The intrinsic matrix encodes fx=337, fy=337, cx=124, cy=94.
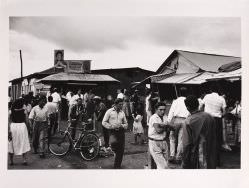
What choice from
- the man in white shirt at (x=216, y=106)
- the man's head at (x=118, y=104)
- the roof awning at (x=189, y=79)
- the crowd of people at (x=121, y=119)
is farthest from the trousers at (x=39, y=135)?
the man in white shirt at (x=216, y=106)

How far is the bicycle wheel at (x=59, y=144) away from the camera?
4.41 m

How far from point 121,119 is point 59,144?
0.90m

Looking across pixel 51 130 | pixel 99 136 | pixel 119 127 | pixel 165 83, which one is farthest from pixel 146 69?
pixel 51 130

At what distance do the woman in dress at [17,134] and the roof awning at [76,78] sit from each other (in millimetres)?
461

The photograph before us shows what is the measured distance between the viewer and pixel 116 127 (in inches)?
167

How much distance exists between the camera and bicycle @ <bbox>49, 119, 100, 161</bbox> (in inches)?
174

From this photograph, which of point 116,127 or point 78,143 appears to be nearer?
point 116,127

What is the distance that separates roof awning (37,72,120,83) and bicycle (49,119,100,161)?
590 mm

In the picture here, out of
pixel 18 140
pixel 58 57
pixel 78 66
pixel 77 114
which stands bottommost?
pixel 18 140

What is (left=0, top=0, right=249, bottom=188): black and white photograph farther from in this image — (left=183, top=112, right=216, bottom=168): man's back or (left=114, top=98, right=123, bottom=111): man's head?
(left=183, top=112, right=216, bottom=168): man's back

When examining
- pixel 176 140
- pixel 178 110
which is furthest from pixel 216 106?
pixel 176 140

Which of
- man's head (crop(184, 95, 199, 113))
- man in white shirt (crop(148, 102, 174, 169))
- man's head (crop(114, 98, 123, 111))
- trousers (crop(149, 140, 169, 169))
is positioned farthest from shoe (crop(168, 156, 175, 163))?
man's head (crop(184, 95, 199, 113))

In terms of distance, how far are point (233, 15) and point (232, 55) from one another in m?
0.52

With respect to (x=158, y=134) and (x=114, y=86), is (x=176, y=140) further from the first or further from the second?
(x=114, y=86)
